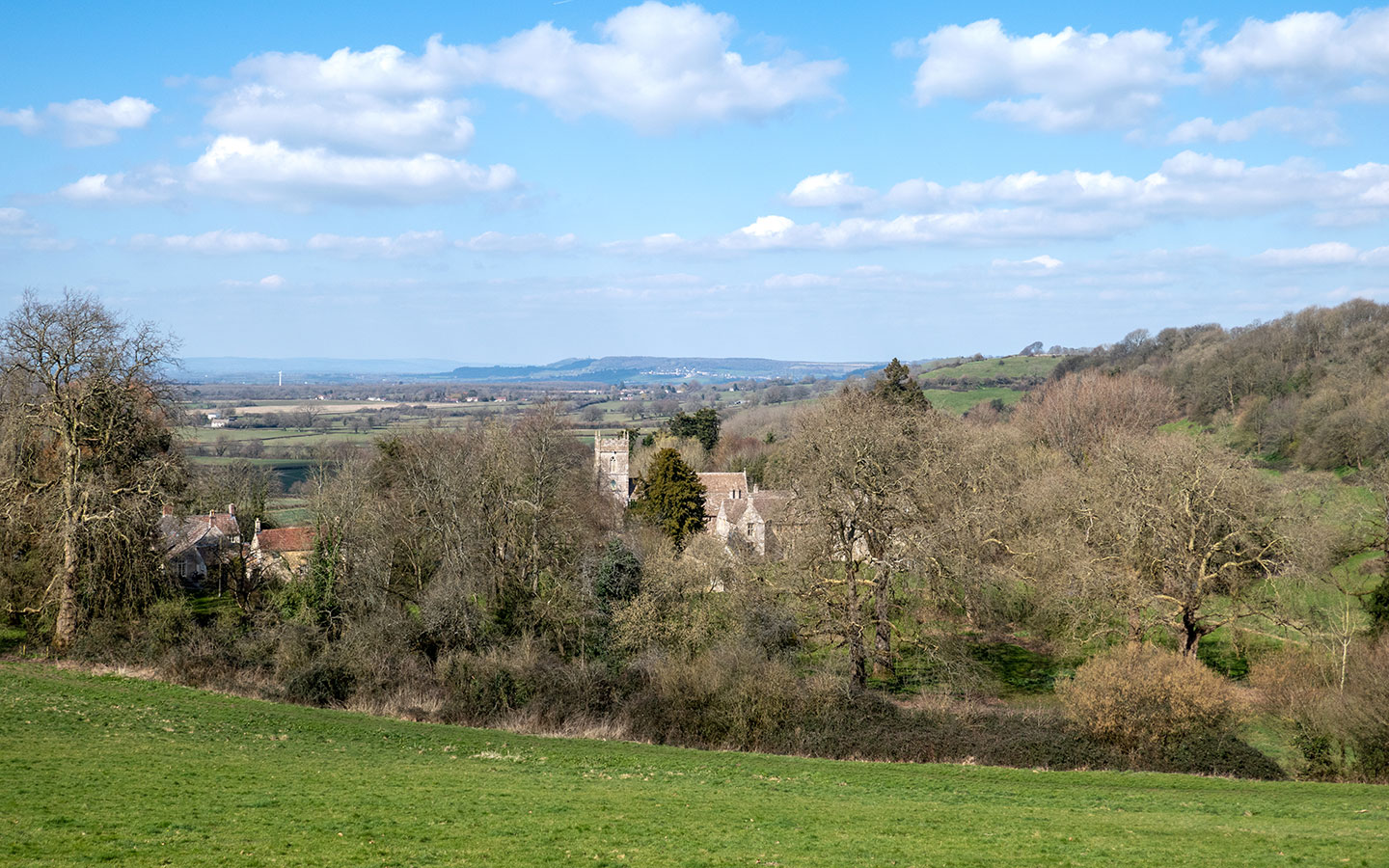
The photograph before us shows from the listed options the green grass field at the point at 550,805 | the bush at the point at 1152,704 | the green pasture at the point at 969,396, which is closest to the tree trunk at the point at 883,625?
the bush at the point at 1152,704

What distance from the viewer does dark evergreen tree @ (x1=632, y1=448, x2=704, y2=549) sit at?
5216cm

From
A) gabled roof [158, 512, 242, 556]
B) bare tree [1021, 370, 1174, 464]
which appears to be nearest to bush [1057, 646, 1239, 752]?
gabled roof [158, 512, 242, 556]

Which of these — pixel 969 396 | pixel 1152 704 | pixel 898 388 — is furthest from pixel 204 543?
pixel 969 396

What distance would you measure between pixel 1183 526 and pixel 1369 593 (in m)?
7.37

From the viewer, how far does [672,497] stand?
172ft

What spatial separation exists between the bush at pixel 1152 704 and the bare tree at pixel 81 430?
Answer: 30821mm

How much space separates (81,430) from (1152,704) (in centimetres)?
3520

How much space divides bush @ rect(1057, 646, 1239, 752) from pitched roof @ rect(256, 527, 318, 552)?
4049 cm

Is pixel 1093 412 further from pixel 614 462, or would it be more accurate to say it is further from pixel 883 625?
pixel 883 625

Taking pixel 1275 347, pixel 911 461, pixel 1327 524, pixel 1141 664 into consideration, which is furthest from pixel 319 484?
pixel 1275 347

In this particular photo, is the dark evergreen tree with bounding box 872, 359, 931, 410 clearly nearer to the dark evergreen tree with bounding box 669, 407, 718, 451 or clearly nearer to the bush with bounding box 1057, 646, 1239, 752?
the dark evergreen tree with bounding box 669, 407, 718, 451

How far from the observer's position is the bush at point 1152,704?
23.8 m

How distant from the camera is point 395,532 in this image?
4159 cm

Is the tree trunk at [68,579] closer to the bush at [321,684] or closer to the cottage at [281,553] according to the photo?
the cottage at [281,553]
